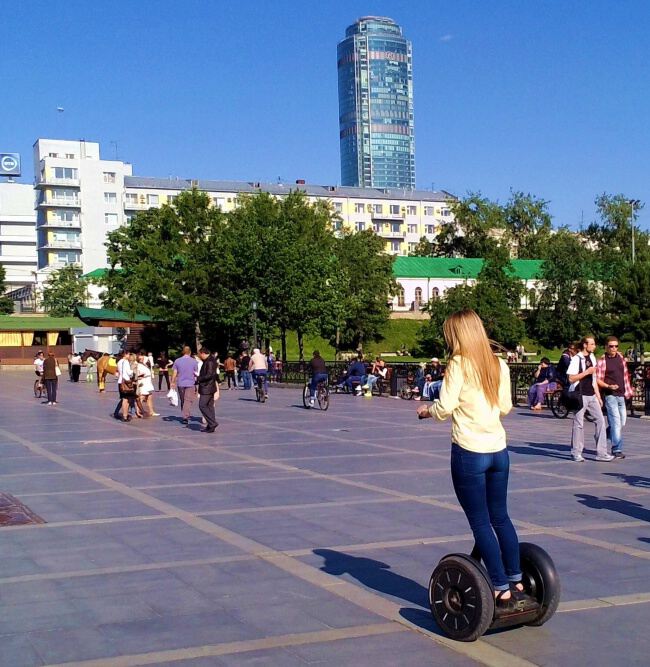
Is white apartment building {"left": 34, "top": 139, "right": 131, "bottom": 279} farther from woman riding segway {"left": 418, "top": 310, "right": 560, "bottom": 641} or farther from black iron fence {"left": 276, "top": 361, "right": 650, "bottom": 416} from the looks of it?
woman riding segway {"left": 418, "top": 310, "right": 560, "bottom": 641}

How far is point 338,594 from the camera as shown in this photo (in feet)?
22.0

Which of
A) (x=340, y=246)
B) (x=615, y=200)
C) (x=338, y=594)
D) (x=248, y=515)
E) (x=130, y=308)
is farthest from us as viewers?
(x=615, y=200)

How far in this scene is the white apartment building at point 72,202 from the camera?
117 meters

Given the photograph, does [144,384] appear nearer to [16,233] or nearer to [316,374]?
[316,374]

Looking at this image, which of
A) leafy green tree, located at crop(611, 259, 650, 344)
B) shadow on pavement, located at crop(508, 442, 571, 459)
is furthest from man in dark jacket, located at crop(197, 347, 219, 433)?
leafy green tree, located at crop(611, 259, 650, 344)

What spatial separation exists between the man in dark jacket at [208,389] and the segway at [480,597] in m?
13.5

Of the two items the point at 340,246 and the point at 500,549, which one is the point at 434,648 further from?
the point at 340,246

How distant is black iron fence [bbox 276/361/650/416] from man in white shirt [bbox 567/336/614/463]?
7624mm

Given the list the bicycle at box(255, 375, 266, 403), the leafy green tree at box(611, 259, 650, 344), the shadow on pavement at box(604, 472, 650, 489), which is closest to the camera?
the shadow on pavement at box(604, 472, 650, 489)

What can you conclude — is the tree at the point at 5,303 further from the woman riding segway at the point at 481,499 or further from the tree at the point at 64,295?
the woman riding segway at the point at 481,499

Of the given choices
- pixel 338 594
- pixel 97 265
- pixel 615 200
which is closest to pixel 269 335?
pixel 338 594

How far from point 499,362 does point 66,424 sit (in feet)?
58.2

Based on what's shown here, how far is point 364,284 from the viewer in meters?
76.3

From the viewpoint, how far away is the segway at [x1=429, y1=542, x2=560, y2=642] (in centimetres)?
550
